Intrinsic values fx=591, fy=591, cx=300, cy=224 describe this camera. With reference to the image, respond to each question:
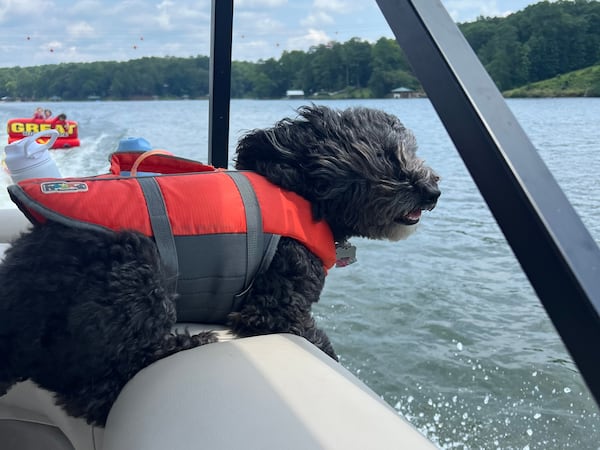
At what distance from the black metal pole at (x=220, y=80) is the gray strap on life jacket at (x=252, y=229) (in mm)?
1324

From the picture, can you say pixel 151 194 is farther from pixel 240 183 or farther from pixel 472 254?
pixel 472 254

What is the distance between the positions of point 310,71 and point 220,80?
3.07 m

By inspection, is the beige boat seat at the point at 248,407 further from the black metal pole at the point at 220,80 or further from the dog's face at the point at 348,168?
the black metal pole at the point at 220,80

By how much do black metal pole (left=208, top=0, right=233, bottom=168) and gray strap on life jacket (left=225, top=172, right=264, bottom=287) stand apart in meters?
1.32

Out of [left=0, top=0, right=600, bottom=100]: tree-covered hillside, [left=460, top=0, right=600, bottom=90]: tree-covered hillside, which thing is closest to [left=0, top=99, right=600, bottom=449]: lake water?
[left=0, top=0, right=600, bottom=100]: tree-covered hillside

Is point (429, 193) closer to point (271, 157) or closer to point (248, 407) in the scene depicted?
point (271, 157)

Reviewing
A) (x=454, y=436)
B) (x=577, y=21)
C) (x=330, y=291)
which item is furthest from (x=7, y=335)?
(x=577, y=21)

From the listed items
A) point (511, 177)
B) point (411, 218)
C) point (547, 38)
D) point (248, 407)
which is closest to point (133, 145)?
point (411, 218)

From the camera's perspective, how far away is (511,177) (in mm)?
891

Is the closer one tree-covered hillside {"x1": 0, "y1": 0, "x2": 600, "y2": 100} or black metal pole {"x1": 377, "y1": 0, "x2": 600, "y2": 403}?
black metal pole {"x1": 377, "y1": 0, "x2": 600, "y2": 403}

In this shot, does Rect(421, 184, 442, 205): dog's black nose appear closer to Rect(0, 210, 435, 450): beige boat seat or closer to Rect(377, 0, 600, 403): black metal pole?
Rect(0, 210, 435, 450): beige boat seat

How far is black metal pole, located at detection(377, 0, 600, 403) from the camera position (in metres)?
0.80

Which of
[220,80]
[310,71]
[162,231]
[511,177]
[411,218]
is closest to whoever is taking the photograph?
[511,177]

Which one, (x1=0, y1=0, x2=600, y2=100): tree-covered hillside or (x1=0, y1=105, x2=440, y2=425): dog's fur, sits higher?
(x1=0, y1=0, x2=600, y2=100): tree-covered hillside
